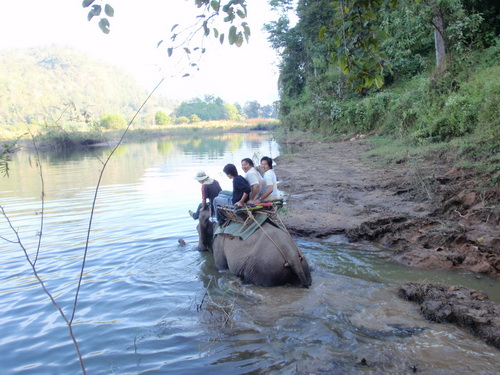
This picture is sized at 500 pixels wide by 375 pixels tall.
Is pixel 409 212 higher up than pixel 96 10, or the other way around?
pixel 96 10

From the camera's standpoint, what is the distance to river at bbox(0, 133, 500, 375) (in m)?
3.78

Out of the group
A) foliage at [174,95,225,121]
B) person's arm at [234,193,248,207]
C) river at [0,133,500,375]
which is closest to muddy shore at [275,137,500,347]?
river at [0,133,500,375]

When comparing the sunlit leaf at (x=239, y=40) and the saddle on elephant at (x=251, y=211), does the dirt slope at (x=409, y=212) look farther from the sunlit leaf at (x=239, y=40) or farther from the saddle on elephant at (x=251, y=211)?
the sunlit leaf at (x=239, y=40)

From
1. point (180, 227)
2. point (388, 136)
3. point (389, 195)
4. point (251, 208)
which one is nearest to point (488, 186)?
point (389, 195)

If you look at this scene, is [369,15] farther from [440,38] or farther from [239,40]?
[440,38]

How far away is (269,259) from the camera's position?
539 centimetres

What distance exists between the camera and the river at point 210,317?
12.4 ft

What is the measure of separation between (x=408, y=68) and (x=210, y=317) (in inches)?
861

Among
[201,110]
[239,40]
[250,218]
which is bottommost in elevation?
[250,218]

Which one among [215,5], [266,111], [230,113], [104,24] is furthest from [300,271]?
[266,111]

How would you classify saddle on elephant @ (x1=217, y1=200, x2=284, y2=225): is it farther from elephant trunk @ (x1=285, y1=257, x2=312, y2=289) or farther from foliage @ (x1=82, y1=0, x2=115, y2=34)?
foliage @ (x1=82, y1=0, x2=115, y2=34)

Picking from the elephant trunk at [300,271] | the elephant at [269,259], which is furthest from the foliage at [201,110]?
the elephant trunk at [300,271]

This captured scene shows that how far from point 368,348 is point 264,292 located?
1794 mm

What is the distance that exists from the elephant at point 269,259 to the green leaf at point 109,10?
3602 mm
